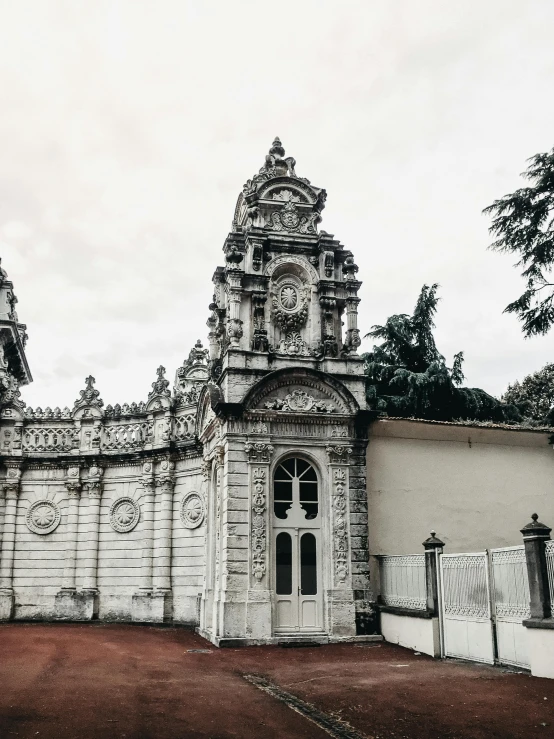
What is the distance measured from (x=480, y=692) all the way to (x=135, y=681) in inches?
221

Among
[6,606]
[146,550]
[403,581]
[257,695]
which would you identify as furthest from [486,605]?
[6,606]

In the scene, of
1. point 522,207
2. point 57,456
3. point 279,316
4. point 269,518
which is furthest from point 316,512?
point 57,456

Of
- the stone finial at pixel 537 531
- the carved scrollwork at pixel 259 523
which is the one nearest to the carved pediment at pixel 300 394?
the carved scrollwork at pixel 259 523

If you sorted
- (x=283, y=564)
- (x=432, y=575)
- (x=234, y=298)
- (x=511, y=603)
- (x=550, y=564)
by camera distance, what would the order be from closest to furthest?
(x=550, y=564) < (x=511, y=603) < (x=432, y=575) < (x=283, y=564) < (x=234, y=298)

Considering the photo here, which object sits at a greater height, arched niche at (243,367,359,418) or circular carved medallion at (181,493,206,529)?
arched niche at (243,367,359,418)

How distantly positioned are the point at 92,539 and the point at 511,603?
16006mm

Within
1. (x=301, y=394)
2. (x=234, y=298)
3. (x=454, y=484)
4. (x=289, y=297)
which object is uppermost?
(x=289, y=297)

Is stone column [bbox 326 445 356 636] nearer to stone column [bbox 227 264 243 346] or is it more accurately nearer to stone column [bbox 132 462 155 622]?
stone column [bbox 227 264 243 346]

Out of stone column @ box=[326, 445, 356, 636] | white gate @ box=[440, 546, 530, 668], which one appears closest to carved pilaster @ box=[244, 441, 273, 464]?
stone column @ box=[326, 445, 356, 636]

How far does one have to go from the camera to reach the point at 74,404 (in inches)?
1028

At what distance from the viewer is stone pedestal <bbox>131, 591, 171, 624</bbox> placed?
22.9 meters

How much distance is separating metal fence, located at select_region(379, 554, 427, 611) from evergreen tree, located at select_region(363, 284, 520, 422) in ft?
51.9

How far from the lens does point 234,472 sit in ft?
58.1

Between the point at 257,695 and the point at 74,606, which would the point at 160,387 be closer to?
the point at 74,606
